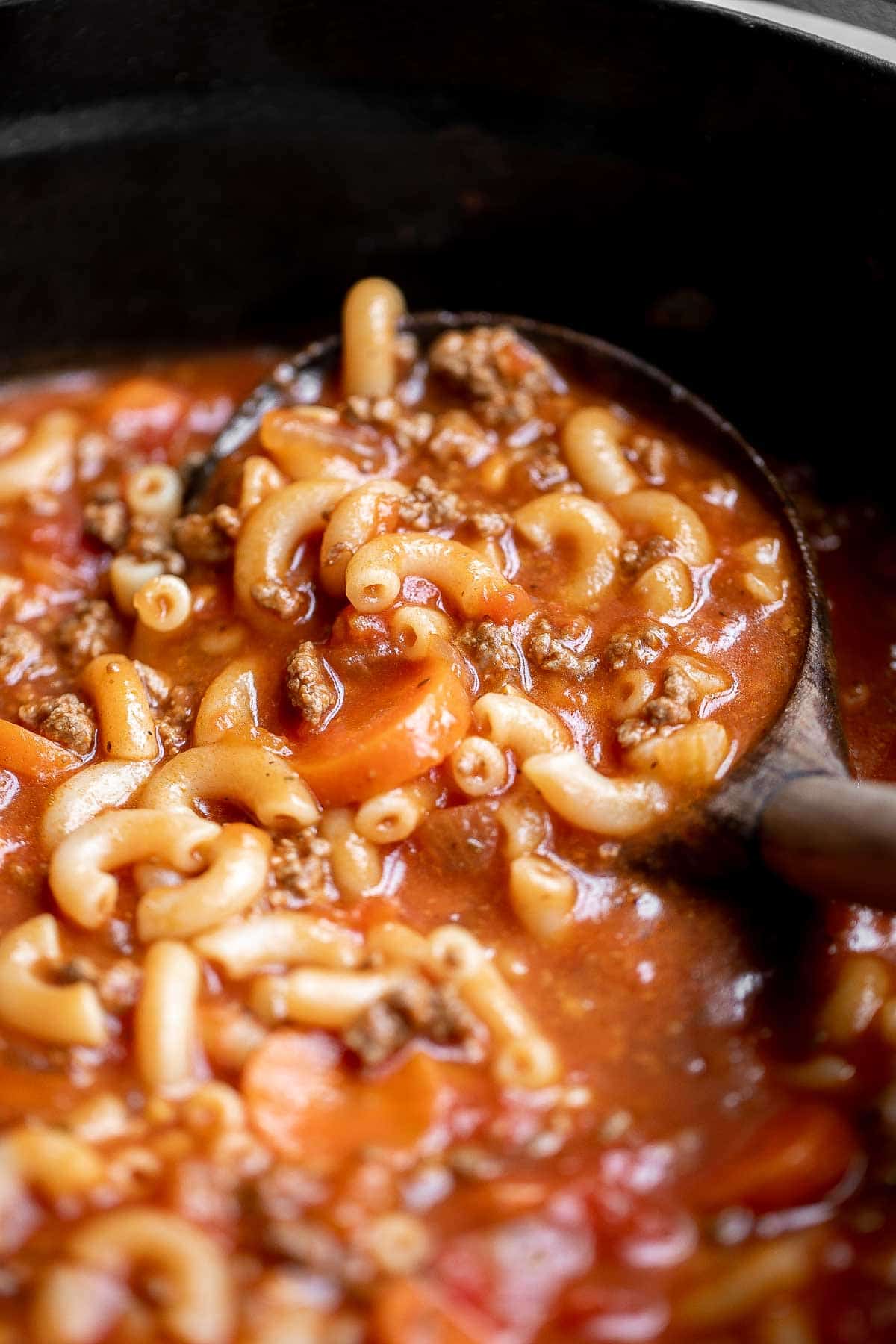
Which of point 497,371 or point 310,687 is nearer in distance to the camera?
point 310,687

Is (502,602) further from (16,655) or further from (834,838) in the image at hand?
(16,655)

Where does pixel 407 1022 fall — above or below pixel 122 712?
below

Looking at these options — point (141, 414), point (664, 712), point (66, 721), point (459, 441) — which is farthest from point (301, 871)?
point (141, 414)

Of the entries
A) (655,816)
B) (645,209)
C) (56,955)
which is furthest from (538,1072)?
(645,209)

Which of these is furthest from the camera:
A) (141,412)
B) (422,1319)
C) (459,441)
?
(141,412)

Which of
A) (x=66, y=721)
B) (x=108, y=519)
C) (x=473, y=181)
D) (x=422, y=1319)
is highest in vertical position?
(x=473, y=181)

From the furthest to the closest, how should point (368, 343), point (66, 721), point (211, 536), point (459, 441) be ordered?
point (368, 343)
point (459, 441)
point (211, 536)
point (66, 721)

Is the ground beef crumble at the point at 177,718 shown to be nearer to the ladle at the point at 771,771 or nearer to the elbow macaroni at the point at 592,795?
the ladle at the point at 771,771
